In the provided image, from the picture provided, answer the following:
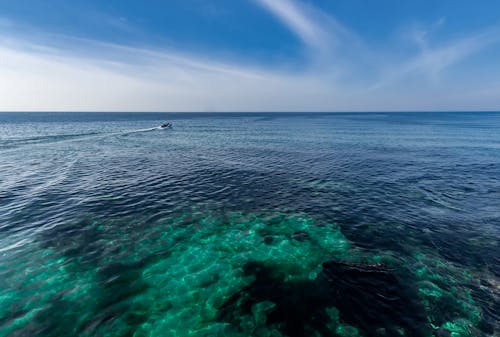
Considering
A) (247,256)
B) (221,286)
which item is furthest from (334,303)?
(221,286)

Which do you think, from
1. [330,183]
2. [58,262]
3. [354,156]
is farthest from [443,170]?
[58,262]

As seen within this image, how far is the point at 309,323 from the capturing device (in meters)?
10.5

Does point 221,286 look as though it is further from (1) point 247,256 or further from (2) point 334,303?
(2) point 334,303

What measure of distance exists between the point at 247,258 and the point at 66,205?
64.8 feet

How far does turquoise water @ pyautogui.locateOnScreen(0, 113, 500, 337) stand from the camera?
1068 centimetres

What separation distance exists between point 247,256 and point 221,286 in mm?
3100

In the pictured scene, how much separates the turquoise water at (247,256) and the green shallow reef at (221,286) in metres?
0.07

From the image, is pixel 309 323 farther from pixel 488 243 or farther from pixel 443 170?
pixel 443 170

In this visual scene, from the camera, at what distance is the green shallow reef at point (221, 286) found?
1037 cm

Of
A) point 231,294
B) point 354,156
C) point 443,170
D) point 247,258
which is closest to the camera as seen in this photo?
point 231,294

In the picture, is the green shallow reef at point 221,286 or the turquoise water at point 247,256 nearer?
the green shallow reef at point 221,286

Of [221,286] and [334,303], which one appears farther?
[221,286]

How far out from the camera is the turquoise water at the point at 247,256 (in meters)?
10.7

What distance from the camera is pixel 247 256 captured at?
15445mm
